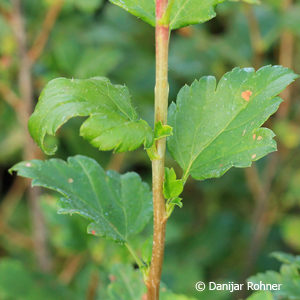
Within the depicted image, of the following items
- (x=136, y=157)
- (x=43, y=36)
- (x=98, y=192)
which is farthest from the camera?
(x=136, y=157)

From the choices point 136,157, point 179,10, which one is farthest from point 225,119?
point 136,157

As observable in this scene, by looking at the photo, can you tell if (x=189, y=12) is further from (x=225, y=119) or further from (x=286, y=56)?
(x=286, y=56)

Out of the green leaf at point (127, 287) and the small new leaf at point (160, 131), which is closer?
the small new leaf at point (160, 131)

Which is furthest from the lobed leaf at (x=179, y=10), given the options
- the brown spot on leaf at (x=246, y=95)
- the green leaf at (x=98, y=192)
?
the green leaf at (x=98, y=192)

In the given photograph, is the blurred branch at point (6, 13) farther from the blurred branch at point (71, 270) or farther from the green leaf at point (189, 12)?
the green leaf at point (189, 12)

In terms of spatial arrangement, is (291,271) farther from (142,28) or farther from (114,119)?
(142,28)

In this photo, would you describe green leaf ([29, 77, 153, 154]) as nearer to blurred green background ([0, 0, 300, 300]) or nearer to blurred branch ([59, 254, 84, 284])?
blurred green background ([0, 0, 300, 300])
